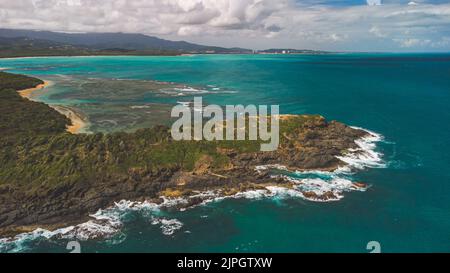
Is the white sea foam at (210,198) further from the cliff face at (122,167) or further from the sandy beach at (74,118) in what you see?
the sandy beach at (74,118)

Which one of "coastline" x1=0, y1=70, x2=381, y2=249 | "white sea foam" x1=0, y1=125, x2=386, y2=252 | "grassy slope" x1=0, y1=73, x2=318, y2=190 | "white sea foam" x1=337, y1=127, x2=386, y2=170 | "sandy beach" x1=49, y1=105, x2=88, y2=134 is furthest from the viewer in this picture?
"sandy beach" x1=49, y1=105, x2=88, y2=134

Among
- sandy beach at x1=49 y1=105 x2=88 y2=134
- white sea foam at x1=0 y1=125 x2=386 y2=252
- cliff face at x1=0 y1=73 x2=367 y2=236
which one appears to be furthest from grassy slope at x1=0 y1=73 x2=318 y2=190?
sandy beach at x1=49 y1=105 x2=88 y2=134

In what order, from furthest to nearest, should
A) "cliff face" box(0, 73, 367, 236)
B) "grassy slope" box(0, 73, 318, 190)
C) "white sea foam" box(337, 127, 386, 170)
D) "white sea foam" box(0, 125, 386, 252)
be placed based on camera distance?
"white sea foam" box(337, 127, 386, 170) < "grassy slope" box(0, 73, 318, 190) < "cliff face" box(0, 73, 367, 236) < "white sea foam" box(0, 125, 386, 252)

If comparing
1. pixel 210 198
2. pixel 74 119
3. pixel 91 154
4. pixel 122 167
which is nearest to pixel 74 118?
pixel 74 119

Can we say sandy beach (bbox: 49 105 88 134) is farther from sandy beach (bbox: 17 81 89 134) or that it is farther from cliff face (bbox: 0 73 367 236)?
cliff face (bbox: 0 73 367 236)

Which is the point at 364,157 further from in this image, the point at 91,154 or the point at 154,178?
the point at 91,154

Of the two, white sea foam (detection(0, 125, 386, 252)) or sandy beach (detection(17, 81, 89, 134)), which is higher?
sandy beach (detection(17, 81, 89, 134))

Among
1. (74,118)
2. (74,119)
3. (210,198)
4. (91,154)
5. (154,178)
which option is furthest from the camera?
(74,118)

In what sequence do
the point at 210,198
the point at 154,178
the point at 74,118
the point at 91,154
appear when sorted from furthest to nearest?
the point at 74,118 < the point at 91,154 < the point at 154,178 < the point at 210,198
